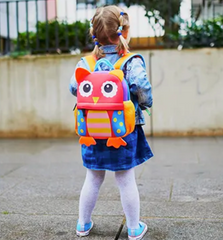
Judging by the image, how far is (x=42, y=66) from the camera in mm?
8109

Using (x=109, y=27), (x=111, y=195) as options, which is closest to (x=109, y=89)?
(x=109, y=27)

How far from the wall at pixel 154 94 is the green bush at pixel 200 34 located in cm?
26

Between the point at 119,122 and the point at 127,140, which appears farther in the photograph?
the point at 127,140

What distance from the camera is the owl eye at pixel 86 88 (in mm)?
2754

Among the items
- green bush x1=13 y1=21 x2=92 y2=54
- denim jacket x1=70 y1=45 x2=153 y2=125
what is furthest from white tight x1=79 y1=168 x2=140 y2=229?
green bush x1=13 y1=21 x2=92 y2=54

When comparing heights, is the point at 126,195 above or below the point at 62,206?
above

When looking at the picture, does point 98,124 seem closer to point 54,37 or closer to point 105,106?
point 105,106

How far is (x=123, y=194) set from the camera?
2.90 m

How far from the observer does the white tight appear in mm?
2887

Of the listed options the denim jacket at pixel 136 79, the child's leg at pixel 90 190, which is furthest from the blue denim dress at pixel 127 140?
the child's leg at pixel 90 190

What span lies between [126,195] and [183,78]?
5.19 meters

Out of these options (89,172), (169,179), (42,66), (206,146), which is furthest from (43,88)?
(89,172)

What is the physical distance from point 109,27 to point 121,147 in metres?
0.79

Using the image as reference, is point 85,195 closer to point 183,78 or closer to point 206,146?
point 206,146
